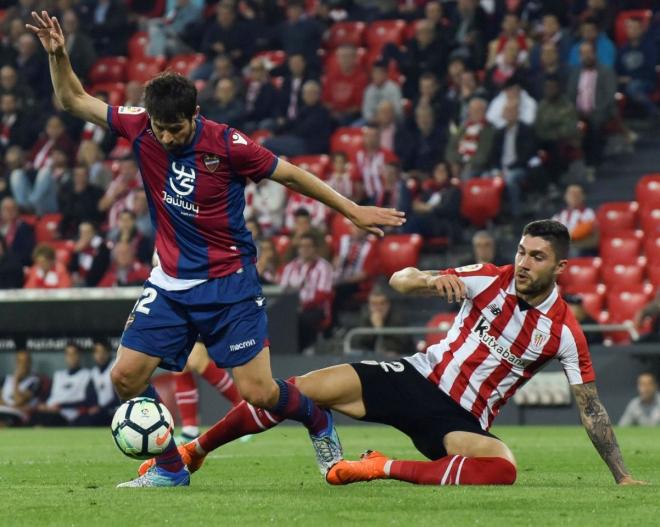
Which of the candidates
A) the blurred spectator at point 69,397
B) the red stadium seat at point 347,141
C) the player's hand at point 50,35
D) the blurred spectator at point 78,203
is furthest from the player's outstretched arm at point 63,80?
the blurred spectator at point 78,203

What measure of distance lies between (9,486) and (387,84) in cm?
1244

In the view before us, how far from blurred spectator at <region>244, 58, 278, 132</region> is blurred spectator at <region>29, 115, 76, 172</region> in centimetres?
285

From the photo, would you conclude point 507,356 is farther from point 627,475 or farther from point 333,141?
point 333,141

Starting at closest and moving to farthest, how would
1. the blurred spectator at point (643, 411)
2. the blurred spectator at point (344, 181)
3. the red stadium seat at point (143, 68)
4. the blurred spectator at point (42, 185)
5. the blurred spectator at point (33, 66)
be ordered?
1. the blurred spectator at point (643, 411)
2. the blurred spectator at point (344, 181)
3. the blurred spectator at point (42, 185)
4. the red stadium seat at point (143, 68)
5. the blurred spectator at point (33, 66)

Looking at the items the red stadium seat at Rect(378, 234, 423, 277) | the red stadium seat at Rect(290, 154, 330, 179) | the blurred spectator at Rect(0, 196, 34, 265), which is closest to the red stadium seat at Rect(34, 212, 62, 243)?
the blurred spectator at Rect(0, 196, 34, 265)

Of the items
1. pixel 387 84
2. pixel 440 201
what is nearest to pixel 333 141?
pixel 387 84

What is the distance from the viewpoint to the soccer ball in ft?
24.4

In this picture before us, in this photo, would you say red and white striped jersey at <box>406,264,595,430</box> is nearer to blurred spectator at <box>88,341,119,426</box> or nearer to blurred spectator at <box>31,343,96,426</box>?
blurred spectator at <box>88,341,119,426</box>

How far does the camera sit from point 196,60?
22828 mm

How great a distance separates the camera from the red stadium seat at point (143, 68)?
2325 cm

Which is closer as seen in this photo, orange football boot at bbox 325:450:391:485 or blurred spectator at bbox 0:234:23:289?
orange football boot at bbox 325:450:391:485

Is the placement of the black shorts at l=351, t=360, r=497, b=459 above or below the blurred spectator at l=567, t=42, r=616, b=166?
below

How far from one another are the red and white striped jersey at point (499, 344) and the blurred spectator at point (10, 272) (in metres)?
12.2

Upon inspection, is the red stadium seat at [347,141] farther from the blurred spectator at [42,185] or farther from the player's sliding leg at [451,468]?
the player's sliding leg at [451,468]
